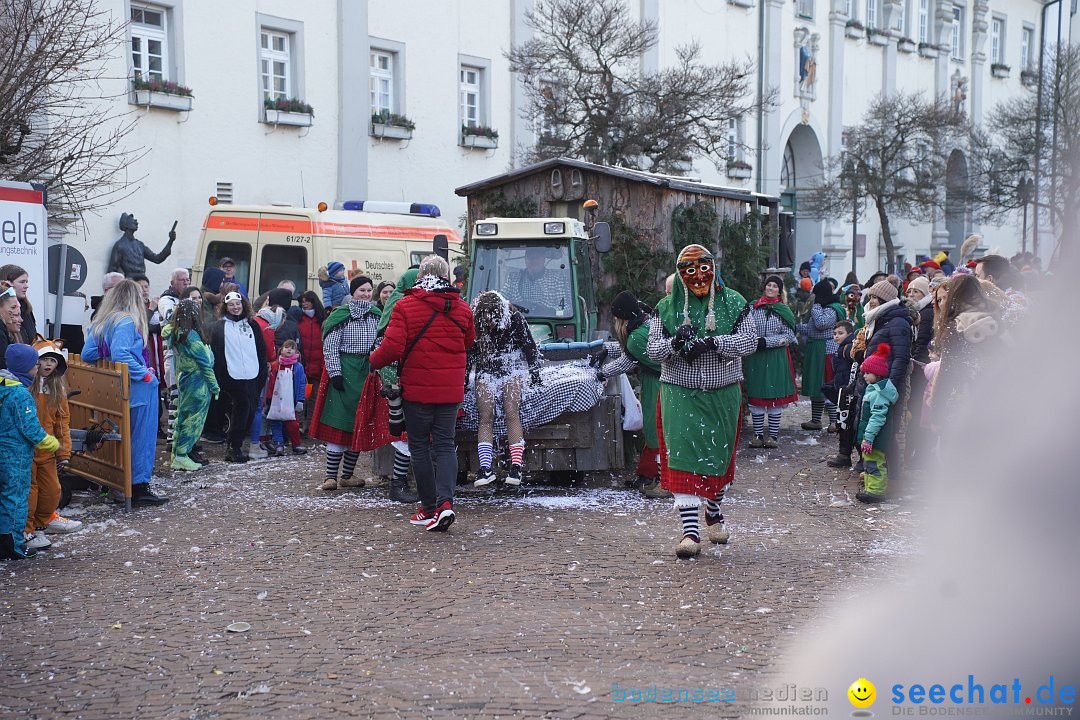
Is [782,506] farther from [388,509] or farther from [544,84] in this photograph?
[544,84]

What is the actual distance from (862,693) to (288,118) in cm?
1890

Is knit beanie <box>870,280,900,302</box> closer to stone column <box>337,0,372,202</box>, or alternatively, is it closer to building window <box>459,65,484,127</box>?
stone column <box>337,0,372,202</box>

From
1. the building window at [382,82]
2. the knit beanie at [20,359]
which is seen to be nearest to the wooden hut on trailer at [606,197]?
the knit beanie at [20,359]

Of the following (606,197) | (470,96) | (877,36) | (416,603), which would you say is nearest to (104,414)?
(416,603)

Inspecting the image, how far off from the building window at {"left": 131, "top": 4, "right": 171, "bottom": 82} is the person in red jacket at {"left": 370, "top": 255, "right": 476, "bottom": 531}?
11845mm

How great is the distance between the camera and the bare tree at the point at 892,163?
1244 inches

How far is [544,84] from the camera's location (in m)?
22.2

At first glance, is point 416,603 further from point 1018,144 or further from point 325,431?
point 1018,144

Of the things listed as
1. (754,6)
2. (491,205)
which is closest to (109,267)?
(491,205)

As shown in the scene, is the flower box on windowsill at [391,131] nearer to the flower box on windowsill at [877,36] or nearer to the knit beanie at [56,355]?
the knit beanie at [56,355]

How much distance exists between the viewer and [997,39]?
45312 mm

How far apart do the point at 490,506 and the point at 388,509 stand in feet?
2.53

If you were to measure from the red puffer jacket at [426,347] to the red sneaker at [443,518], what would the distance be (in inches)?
28.0

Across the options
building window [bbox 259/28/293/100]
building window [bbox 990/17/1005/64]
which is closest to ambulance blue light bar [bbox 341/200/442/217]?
building window [bbox 259/28/293/100]
